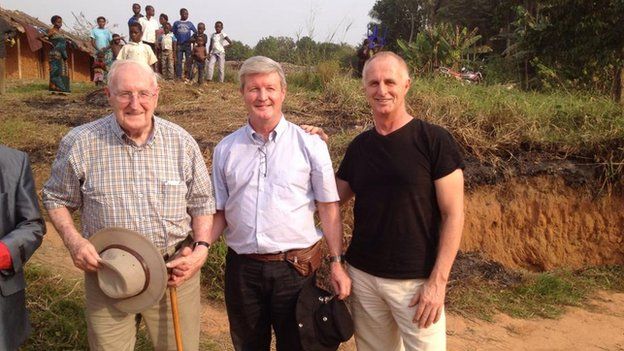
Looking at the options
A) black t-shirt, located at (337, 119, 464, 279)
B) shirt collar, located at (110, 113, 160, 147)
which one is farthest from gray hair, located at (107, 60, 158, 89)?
black t-shirt, located at (337, 119, 464, 279)

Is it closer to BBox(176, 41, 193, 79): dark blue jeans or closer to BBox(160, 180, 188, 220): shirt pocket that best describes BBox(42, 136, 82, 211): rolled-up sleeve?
BBox(160, 180, 188, 220): shirt pocket

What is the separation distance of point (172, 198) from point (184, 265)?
30cm

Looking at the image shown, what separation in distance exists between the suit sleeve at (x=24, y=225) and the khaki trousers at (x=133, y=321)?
28 cm

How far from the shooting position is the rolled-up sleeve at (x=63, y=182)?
2.46m

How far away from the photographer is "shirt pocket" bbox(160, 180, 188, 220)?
252 cm

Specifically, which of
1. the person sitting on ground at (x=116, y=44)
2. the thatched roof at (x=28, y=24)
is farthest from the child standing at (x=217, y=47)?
the thatched roof at (x=28, y=24)

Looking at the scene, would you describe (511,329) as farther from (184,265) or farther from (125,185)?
(125,185)

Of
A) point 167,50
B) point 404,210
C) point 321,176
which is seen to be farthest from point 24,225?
point 167,50

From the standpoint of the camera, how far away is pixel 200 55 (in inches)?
481

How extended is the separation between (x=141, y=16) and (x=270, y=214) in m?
10.7

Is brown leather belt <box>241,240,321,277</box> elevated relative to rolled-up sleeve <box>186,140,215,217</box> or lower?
lower

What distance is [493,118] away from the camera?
6.87m

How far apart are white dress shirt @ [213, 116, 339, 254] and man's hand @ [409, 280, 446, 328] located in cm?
57

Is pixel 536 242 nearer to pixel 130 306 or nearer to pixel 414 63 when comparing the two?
pixel 130 306
